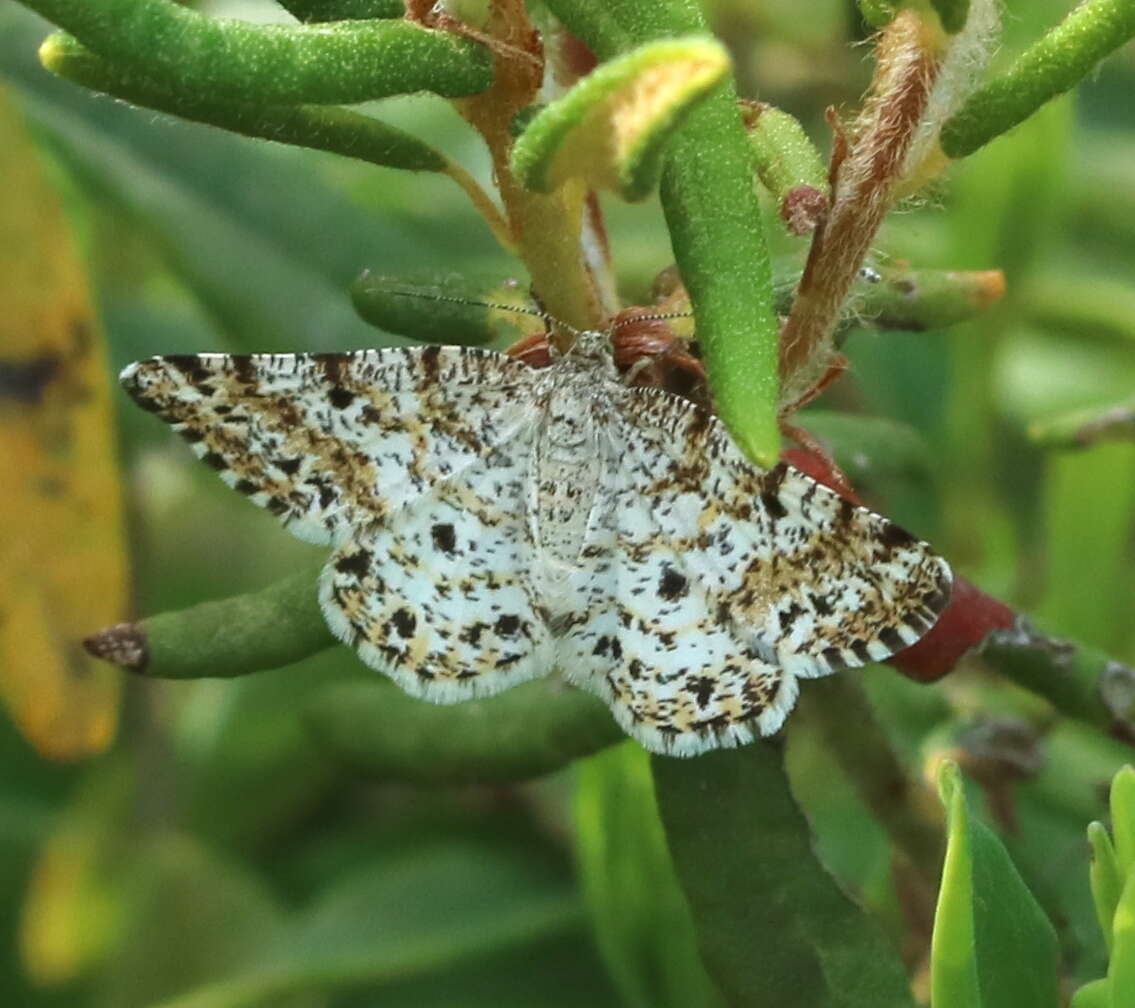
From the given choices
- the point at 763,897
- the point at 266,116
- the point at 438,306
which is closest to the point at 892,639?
the point at 763,897

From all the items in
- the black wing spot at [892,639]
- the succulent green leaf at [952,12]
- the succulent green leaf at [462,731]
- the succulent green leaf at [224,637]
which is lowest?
the succulent green leaf at [462,731]

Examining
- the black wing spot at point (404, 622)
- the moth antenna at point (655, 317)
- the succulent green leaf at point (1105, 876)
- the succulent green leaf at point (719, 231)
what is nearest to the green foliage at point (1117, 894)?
the succulent green leaf at point (1105, 876)

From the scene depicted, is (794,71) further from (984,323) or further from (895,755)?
(895,755)

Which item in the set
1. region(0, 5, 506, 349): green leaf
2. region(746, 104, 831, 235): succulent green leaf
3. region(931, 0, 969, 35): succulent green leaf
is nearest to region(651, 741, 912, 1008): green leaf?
region(746, 104, 831, 235): succulent green leaf

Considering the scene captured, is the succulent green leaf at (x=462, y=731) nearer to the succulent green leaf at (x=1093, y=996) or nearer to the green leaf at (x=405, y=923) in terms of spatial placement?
the green leaf at (x=405, y=923)

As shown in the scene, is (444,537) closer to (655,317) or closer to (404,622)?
(404,622)

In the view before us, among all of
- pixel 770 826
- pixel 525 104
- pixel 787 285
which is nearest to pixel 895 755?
pixel 770 826
